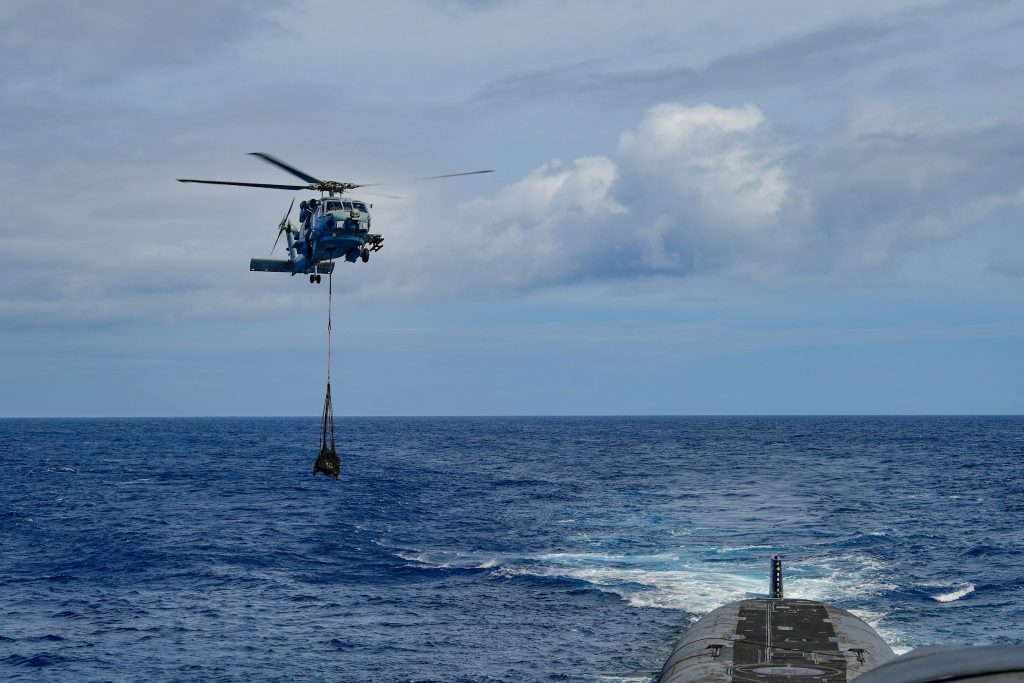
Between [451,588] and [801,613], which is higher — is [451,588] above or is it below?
below

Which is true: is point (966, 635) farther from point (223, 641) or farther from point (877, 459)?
point (877, 459)

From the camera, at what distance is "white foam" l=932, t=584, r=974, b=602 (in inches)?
2301

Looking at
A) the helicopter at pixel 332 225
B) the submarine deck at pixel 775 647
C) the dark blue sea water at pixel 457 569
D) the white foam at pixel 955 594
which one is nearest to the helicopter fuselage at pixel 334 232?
the helicopter at pixel 332 225

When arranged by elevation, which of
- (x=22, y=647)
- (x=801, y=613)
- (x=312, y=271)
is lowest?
(x=22, y=647)

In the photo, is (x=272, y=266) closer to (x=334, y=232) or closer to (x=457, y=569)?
(x=334, y=232)

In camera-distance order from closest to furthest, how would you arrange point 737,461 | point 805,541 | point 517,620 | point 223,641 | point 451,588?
point 223,641 → point 517,620 → point 451,588 → point 805,541 → point 737,461

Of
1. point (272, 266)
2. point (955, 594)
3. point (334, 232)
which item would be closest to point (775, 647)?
point (334, 232)

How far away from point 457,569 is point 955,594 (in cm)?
3348

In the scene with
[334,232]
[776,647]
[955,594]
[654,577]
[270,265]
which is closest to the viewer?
[776,647]

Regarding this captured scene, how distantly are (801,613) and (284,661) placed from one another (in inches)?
1003

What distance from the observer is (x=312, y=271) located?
51.8m

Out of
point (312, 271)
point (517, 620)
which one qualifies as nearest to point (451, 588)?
point (517, 620)

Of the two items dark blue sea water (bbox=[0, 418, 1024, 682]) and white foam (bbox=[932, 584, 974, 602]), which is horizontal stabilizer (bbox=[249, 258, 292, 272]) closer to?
dark blue sea water (bbox=[0, 418, 1024, 682])

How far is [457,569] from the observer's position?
6906 cm
